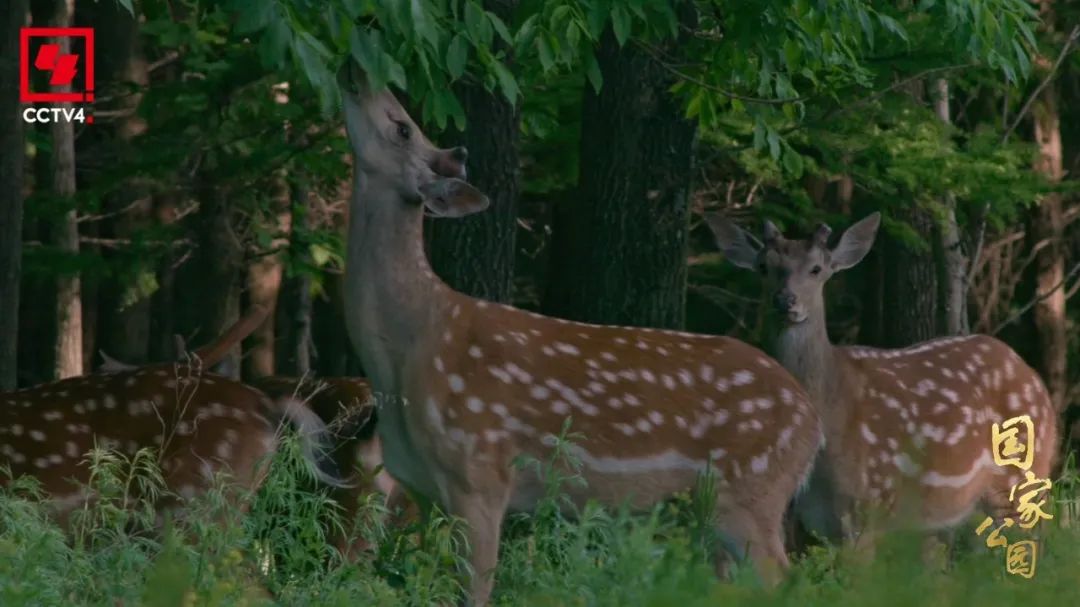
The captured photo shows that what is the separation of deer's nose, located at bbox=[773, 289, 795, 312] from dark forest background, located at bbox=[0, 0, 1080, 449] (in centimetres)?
24

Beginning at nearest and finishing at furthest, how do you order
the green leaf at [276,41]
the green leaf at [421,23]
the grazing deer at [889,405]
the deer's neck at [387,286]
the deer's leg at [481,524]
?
the deer's leg at [481,524] → the green leaf at [276,41] → the green leaf at [421,23] → the deer's neck at [387,286] → the grazing deer at [889,405]

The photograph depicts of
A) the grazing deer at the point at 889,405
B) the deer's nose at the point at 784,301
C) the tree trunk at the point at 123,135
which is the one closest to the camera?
the grazing deer at the point at 889,405

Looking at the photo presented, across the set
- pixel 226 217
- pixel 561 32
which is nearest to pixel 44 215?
pixel 226 217

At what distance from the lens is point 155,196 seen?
58.1 ft

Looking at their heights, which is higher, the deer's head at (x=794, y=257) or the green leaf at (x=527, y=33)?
the green leaf at (x=527, y=33)

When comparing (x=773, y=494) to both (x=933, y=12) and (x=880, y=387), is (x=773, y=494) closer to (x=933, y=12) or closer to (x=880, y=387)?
(x=880, y=387)

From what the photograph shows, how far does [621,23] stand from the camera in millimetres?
9070

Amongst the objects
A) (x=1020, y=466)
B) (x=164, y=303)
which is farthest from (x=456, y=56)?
(x=164, y=303)

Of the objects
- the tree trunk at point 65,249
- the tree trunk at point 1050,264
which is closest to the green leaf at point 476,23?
the tree trunk at point 65,249

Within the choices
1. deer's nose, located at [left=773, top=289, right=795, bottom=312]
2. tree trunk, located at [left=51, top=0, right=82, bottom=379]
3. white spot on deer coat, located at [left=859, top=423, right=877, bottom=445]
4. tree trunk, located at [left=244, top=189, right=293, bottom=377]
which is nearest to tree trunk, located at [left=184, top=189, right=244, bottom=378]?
tree trunk, located at [left=244, top=189, right=293, bottom=377]

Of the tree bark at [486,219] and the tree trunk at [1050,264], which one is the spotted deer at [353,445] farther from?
the tree trunk at [1050,264]

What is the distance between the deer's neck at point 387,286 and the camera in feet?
27.8

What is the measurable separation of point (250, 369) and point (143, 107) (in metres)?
3.58

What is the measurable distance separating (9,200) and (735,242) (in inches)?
170
